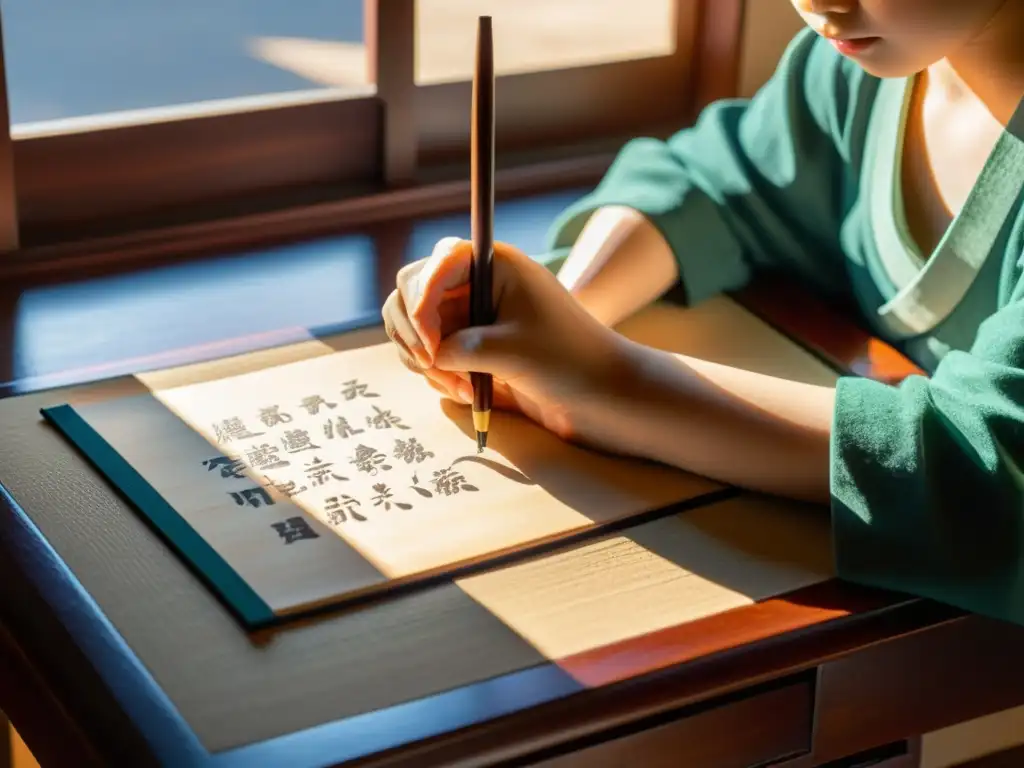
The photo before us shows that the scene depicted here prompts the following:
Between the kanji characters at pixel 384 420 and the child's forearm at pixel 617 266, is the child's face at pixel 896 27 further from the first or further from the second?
the kanji characters at pixel 384 420

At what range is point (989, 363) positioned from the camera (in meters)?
0.80

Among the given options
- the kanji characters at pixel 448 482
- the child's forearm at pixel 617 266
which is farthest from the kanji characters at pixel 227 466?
the child's forearm at pixel 617 266

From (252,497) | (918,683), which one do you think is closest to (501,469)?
(252,497)

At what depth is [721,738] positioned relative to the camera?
72cm

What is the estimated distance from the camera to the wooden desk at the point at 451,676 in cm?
64

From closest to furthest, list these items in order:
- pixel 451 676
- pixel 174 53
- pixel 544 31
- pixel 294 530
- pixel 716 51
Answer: pixel 451 676, pixel 294 530, pixel 716 51, pixel 544 31, pixel 174 53

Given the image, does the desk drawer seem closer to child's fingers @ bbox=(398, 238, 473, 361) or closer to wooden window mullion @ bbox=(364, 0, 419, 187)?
child's fingers @ bbox=(398, 238, 473, 361)

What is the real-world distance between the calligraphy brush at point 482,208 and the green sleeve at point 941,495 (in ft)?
0.63

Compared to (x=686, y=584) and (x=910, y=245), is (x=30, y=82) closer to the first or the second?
(x=910, y=245)

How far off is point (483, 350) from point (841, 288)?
1.12 ft

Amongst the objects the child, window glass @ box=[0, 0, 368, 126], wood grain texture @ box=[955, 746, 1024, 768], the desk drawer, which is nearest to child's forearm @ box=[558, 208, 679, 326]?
the child

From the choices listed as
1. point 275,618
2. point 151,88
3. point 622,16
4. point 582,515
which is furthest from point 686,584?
point 151,88

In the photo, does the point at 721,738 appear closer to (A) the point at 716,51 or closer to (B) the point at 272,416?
(B) the point at 272,416

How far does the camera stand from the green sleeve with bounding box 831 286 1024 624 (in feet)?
2.49
